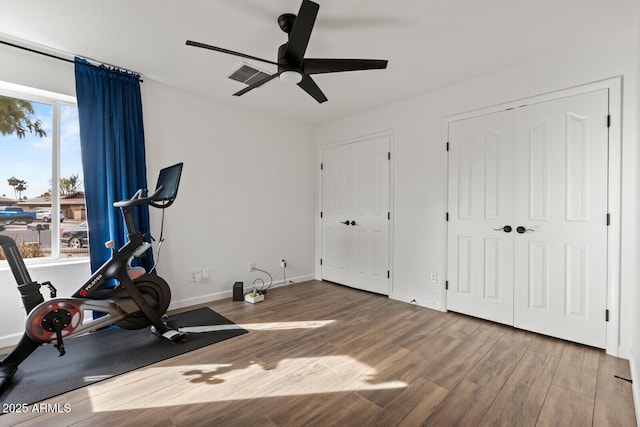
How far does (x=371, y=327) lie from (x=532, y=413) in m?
1.42

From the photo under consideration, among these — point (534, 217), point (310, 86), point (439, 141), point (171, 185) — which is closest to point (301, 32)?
point (310, 86)

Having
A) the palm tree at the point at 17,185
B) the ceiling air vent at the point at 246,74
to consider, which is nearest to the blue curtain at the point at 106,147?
the palm tree at the point at 17,185

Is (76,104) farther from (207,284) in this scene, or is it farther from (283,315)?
(283,315)

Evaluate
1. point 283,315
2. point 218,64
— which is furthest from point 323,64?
point 283,315

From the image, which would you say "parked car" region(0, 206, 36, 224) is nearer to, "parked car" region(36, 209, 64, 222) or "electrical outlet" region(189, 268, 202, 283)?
"parked car" region(36, 209, 64, 222)

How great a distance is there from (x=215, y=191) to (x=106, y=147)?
1.25m

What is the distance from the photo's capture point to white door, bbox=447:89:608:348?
2.45m

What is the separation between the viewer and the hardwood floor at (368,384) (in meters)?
1.65

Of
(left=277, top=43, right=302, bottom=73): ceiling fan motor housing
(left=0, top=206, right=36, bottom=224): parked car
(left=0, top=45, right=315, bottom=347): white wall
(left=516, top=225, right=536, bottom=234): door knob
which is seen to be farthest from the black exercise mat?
(left=516, top=225, right=536, bottom=234): door knob

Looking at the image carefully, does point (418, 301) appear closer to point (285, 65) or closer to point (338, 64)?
point (338, 64)

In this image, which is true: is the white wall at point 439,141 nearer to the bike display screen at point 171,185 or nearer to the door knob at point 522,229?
the door knob at point 522,229

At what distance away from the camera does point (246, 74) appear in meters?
3.05

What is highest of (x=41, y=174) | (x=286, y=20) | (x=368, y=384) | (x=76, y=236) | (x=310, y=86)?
(x=286, y=20)

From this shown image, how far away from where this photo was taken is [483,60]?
2738 mm
